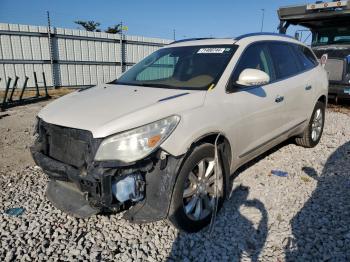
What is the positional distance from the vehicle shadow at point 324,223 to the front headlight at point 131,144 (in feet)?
4.87

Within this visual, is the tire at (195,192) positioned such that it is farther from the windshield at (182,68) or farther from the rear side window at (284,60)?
the rear side window at (284,60)

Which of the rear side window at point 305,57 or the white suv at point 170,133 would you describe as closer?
the white suv at point 170,133

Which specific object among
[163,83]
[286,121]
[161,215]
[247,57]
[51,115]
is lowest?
[161,215]

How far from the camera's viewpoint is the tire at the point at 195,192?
2635mm

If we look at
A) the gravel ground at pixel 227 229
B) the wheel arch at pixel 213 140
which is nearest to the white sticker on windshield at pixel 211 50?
the wheel arch at pixel 213 140

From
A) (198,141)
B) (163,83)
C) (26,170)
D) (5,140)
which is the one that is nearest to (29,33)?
(5,140)

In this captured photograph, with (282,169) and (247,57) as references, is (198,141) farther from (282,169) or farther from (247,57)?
(282,169)

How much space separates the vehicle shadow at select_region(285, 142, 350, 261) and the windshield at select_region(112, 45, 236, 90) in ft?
5.39

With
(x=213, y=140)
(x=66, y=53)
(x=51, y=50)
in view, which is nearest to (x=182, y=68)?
(x=213, y=140)

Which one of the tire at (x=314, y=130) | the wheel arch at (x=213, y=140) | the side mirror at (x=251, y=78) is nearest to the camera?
the wheel arch at (x=213, y=140)

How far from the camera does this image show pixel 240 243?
278cm

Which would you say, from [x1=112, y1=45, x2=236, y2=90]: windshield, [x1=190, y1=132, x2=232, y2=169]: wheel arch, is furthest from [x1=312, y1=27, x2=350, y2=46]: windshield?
[x1=190, y1=132, x2=232, y2=169]: wheel arch

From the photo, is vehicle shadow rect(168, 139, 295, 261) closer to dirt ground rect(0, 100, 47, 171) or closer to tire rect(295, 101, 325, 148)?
tire rect(295, 101, 325, 148)

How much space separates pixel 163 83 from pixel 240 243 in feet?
5.94
